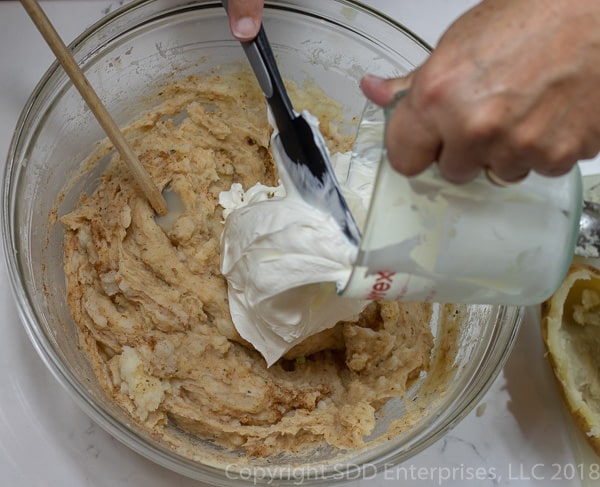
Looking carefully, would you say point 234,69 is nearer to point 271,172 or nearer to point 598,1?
point 271,172

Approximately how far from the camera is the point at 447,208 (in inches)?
34.7

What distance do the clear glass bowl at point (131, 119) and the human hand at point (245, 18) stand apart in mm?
274

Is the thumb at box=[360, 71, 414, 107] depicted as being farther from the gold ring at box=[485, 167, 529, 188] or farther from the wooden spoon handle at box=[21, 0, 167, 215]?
the wooden spoon handle at box=[21, 0, 167, 215]

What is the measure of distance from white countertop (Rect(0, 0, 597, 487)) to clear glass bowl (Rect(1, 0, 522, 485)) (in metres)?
0.18

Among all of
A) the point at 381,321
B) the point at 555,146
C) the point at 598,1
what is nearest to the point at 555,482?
the point at 381,321

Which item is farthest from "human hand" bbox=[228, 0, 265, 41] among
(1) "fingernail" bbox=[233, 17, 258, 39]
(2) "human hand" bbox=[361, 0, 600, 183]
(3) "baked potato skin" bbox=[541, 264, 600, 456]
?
(3) "baked potato skin" bbox=[541, 264, 600, 456]

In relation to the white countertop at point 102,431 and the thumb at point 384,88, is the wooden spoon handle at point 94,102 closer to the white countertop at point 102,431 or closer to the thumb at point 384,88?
the white countertop at point 102,431

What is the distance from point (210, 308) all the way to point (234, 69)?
616 millimetres

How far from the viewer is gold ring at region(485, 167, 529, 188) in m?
0.84

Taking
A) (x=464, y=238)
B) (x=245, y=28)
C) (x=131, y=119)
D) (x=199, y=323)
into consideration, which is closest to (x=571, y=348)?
(x=464, y=238)

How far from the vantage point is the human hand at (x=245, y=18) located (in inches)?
48.1

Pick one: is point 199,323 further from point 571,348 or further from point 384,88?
point 571,348

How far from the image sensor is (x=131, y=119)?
1.54 m

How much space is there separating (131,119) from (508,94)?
1046 millimetres
